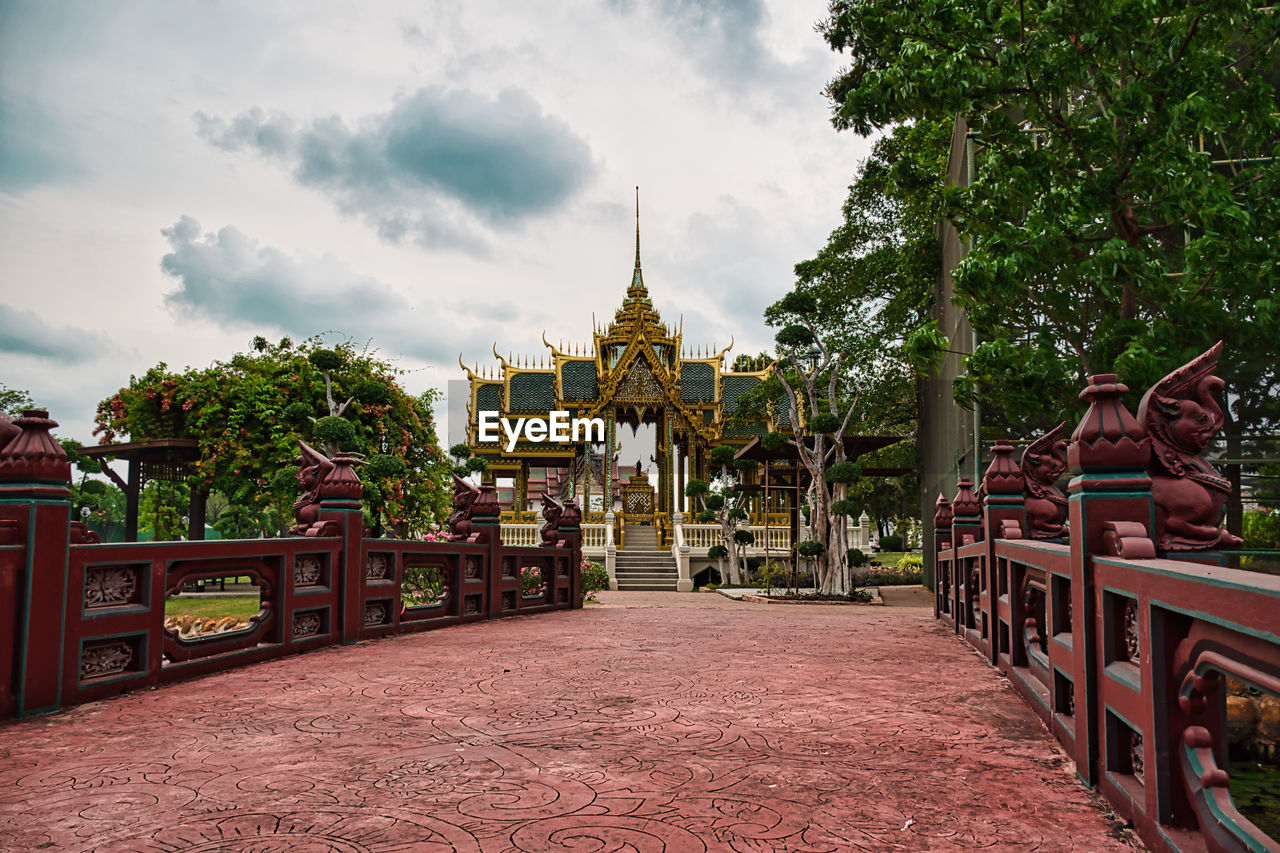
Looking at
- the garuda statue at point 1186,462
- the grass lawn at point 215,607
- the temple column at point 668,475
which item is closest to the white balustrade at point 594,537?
the temple column at point 668,475

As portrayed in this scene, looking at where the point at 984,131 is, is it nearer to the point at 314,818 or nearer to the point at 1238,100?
the point at 1238,100

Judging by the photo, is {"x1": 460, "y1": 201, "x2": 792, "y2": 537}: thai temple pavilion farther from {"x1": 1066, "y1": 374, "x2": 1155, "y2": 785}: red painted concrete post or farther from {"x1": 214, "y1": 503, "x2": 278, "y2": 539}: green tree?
{"x1": 1066, "y1": 374, "x2": 1155, "y2": 785}: red painted concrete post

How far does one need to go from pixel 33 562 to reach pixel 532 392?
2329 centimetres

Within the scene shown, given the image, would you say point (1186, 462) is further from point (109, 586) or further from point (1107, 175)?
point (1107, 175)

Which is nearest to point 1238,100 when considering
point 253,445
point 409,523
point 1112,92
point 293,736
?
point 1112,92

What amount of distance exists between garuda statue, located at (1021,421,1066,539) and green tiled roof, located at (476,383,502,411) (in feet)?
74.9

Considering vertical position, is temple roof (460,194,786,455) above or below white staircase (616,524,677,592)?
above

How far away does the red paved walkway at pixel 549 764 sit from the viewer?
8.49ft

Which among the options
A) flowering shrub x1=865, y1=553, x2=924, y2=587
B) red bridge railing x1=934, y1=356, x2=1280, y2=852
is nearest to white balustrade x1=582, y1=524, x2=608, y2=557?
flowering shrub x1=865, y1=553, x2=924, y2=587

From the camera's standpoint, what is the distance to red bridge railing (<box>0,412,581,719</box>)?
4273mm

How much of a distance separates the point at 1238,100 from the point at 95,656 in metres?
10.1

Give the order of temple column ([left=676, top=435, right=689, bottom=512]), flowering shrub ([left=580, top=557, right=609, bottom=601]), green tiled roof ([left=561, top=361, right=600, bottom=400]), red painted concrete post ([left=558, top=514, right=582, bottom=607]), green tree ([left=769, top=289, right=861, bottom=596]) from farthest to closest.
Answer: green tiled roof ([left=561, top=361, right=600, bottom=400])
temple column ([left=676, top=435, right=689, bottom=512])
flowering shrub ([left=580, top=557, right=609, bottom=601])
green tree ([left=769, top=289, right=861, bottom=596])
red painted concrete post ([left=558, top=514, right=582, bottom=607])

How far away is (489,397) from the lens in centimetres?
2777

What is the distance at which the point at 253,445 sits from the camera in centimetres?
2100
